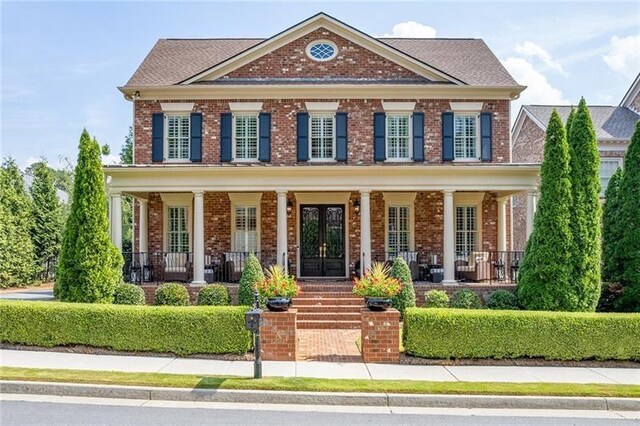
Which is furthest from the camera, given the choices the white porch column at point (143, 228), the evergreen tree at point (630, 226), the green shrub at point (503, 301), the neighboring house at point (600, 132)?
the neighboring house at point (600, 132)

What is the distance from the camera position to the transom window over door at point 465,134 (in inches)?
698

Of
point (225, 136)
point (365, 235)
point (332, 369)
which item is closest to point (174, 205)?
point (225, 136)

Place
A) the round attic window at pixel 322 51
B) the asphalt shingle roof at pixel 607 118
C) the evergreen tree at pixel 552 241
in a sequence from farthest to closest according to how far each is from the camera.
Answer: the asphalt shingle roof at pixel 607 118 → the round attic window at pixel 322 51 → the evergreen tree at pixel 552 241

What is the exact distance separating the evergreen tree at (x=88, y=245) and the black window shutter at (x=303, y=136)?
6622 mm

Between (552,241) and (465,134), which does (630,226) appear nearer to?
(552,241)

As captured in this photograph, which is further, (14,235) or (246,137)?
(14,235)

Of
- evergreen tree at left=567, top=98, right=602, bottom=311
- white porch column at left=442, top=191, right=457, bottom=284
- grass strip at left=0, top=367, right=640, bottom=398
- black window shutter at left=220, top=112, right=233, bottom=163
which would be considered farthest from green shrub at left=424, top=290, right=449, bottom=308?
black window shutter at left=220, top=112, right=233, bottom=163

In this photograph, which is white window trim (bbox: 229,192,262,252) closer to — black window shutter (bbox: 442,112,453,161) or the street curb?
black window shutter (bbox: 442,112,453,161)

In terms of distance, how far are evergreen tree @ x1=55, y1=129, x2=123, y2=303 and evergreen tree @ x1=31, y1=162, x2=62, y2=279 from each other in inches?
542

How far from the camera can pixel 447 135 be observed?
57.8 feet

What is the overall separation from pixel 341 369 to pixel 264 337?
1600 mm

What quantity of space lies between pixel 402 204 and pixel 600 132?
13525 millimetres

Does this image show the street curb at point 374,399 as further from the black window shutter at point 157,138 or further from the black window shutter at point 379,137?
the black window shutter at point 157,138

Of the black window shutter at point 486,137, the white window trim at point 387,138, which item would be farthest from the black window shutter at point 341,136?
the black window shutter at point 486,137
